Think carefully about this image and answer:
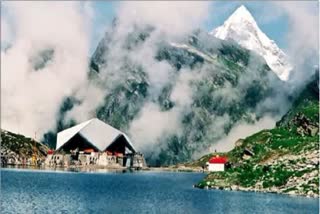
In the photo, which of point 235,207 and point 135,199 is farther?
point 135,199

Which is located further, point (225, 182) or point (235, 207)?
point (225, 182)

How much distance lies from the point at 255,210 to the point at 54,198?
30781 millimetres

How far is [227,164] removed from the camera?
19200 cm

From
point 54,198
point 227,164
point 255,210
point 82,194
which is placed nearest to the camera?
point 255,210

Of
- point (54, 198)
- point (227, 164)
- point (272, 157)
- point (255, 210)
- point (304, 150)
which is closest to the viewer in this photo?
point (255, 210)

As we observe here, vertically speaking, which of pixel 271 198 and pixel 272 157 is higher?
pixel 272 157

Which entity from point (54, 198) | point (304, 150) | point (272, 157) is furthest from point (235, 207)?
point (272, 157)

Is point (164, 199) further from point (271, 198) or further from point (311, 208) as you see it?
point (311, 208)

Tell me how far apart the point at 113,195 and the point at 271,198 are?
25.8m

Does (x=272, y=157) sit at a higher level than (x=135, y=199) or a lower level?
higher

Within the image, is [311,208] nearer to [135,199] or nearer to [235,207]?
[235,207]

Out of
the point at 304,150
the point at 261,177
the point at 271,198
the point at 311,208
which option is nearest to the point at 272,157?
the point at 304,150

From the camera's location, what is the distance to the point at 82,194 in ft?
342

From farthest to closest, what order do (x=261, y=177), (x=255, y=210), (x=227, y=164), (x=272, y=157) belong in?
1. (x=227, y=164)
2. (x=272, y=157)
3. (x=261, y=177)
4. (x=255, y=210)
